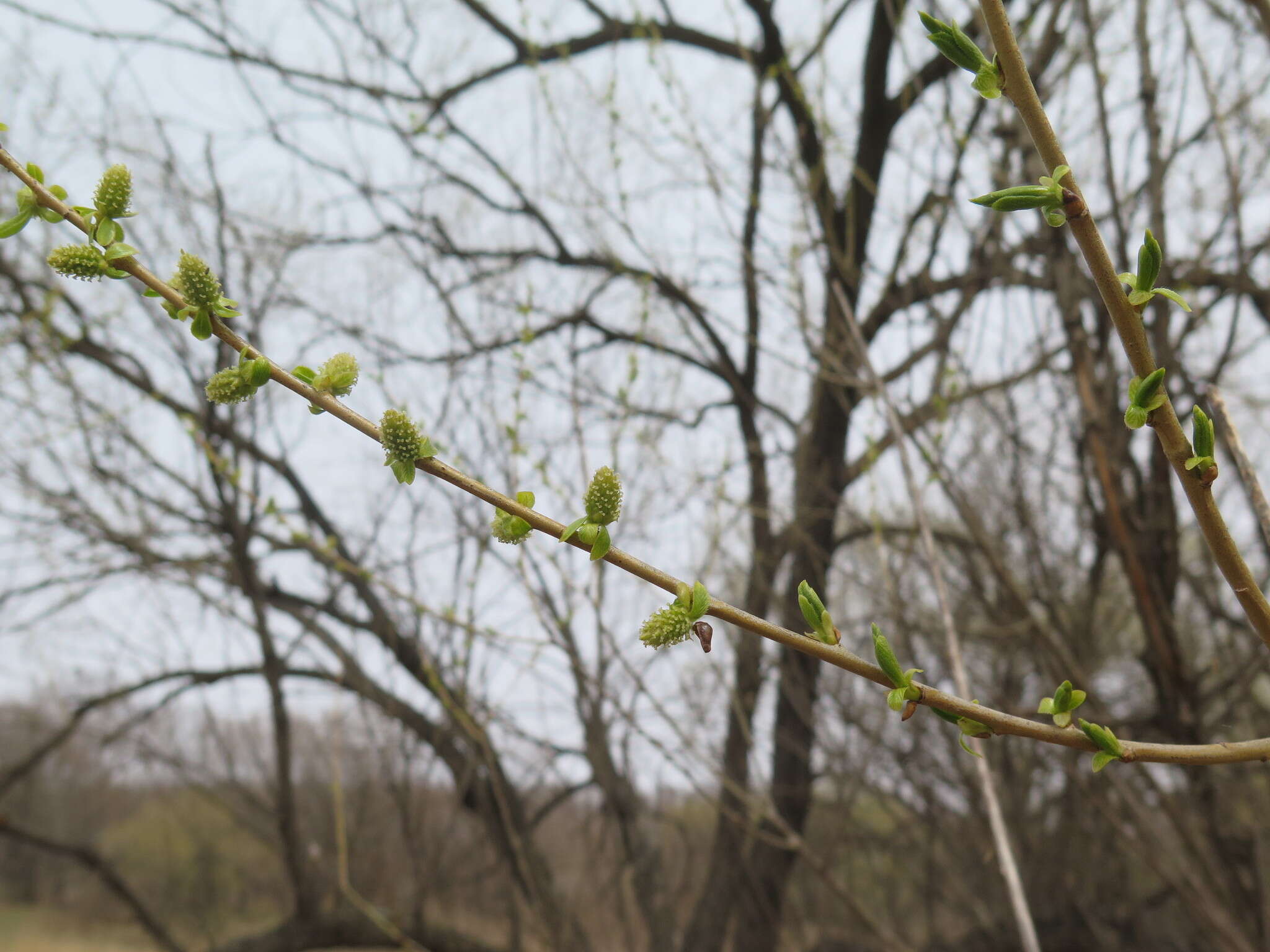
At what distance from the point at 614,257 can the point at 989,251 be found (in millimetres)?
880

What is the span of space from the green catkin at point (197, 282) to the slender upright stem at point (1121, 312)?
374mm

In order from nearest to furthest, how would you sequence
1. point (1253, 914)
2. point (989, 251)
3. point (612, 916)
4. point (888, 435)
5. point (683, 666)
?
1. point (1253, 914)
2. point (989, 251)
3. point (888, 435)
4. point (683, 666)
5. point (612, 916)

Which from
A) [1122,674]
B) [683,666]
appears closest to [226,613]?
[683,666]

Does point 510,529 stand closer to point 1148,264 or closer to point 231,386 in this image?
point 231,386

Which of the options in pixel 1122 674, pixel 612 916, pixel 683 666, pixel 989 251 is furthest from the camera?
pixel 1122 674

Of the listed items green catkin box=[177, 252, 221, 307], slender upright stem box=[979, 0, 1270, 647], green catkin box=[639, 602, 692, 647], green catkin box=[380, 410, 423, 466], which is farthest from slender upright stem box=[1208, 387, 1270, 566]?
green catkin box=[177, 252, 221, 307]

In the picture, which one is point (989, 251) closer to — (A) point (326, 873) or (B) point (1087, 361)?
(B) point (1087, 361)

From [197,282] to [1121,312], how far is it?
1.40 feet

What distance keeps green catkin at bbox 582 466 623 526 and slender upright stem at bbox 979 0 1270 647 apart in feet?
0.72

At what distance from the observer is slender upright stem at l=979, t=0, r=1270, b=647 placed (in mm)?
364

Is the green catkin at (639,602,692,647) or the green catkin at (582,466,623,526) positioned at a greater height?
the green catkin at (582,466,623,526)

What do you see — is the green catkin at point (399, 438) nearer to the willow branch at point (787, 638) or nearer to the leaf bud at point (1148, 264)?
the willow branch at point (787, 638)

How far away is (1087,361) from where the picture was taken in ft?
4.71

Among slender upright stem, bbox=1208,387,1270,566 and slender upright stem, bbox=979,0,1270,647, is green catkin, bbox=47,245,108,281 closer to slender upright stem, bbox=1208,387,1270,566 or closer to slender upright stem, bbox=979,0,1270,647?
slender upright stem, bbox=979,0,1270,647
